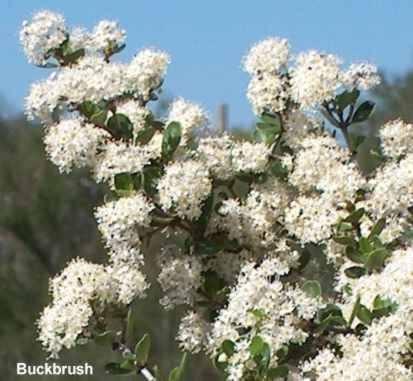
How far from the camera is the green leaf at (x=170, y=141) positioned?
3.82 feet

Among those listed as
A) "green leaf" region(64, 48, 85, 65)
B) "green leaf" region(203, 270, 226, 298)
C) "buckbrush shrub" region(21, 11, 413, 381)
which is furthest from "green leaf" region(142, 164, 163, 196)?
"green leaf" region(64, 48, 85, 65)

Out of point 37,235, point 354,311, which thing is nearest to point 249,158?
point 354,311

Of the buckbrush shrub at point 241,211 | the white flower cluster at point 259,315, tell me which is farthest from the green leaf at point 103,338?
the white flower cluster at point 259,315

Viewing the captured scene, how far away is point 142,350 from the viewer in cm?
111

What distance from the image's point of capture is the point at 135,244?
1.12 m

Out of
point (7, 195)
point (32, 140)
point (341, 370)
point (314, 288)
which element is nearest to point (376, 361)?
point (341, 370)

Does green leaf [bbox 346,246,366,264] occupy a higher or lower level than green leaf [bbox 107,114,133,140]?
lower

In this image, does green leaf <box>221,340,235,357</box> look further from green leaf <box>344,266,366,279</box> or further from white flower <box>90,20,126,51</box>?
white flower <box>90,20,126,51</box>

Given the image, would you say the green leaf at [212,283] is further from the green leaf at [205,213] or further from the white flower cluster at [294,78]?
the white flower cluster at [294,78]

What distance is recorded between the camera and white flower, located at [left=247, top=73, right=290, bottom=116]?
1.24 metres

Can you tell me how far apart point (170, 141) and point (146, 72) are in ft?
0.37

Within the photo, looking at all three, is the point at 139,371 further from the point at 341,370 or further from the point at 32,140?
the point at 32,140

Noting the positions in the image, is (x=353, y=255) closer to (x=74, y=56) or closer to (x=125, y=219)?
(x=125, y=219)

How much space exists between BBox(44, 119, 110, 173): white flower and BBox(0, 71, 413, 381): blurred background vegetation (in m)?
2.92
